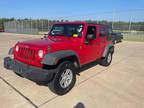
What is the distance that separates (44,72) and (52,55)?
42cm

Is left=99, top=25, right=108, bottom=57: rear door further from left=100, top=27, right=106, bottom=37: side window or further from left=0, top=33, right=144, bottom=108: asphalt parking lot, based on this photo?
left=0, top=33, right=144, bottom=108: asphalt parking lot

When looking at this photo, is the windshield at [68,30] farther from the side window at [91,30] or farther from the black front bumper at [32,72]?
the black front bumper at [32,72]

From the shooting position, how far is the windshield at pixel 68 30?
15.4 ft

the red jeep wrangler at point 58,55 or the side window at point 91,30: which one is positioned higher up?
the side window at point 91,30

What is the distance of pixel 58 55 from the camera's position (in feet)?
11.5

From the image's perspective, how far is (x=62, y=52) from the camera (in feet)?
12.3

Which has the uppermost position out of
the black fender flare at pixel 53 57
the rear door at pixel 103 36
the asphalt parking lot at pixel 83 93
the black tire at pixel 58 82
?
the rear door at pixel 103 36

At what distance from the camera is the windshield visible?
4699 mm

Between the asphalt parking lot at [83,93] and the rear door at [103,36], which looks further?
the rear door at [103,36]

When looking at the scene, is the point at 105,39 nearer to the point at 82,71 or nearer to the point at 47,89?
the point at 82,71

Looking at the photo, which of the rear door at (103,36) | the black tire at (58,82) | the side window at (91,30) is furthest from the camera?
the rear door at (103,36)

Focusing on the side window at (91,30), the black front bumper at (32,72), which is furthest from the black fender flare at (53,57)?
the side window at (91,30)

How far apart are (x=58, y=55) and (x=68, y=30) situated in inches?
63.7

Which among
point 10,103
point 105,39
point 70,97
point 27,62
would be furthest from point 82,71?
point 10,103
